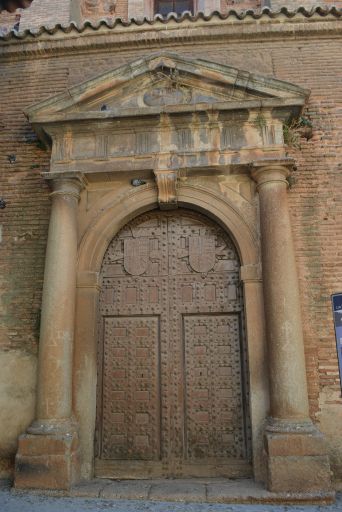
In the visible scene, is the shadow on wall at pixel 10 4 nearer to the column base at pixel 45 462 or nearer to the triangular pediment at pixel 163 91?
the triangular pediment at pixel 163 91

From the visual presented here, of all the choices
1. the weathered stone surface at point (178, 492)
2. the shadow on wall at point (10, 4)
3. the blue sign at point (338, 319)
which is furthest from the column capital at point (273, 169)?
the weathered stone surface at point (178, 492)

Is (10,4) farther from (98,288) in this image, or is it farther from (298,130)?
(298,130)

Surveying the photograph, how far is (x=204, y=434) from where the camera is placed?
5.34 metres

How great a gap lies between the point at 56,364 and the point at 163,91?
3722mm

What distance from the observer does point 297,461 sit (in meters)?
4.60

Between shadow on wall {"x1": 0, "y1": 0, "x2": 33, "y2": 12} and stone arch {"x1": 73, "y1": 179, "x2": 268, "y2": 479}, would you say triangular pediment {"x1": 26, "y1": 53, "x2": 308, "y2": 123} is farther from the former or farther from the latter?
shadow on wall {"x1": 0, "y1": 0, "x2": 33, "y2": 12}

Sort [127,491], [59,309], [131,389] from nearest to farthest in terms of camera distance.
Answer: [127,491] < [59,309] < [131,389]

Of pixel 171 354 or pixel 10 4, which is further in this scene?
pixel 171 354

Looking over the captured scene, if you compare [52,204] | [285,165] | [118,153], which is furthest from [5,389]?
[285,165]

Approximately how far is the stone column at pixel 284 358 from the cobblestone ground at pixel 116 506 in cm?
25

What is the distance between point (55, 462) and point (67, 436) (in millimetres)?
274

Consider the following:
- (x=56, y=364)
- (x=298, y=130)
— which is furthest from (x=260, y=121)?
(x=56, y=364)

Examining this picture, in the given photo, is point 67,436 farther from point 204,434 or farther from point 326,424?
point 326,424

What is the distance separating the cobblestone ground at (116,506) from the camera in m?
4.26
